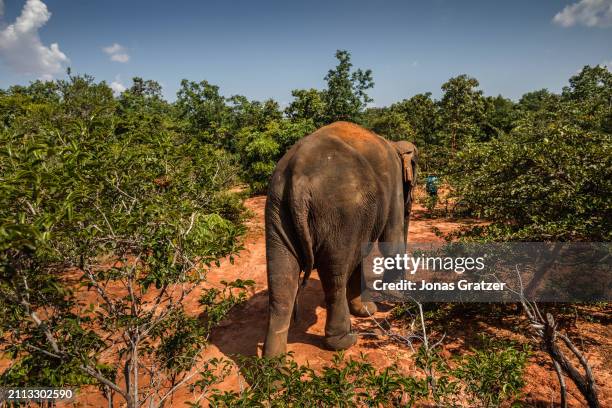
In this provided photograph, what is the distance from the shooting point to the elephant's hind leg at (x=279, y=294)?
4.67m

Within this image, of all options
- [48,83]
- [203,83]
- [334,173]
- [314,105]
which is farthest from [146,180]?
[48,83]

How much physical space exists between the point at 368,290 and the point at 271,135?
1250 cm

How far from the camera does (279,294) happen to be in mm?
4680

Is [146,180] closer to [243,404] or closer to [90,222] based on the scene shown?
[90,222]

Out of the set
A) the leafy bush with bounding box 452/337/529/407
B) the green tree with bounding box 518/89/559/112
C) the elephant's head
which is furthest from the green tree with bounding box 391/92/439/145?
the leafy bush with bounding box 452/337/529/407

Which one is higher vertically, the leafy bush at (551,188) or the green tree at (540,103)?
the green tree at (540,103)

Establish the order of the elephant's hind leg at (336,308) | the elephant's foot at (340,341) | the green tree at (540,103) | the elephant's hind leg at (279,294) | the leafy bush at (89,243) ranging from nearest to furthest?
the leafy bush at (89,243) → the elephant's hind leg at (279,294) → the elephant's hind leg at (336,308) → the elephant's foot at (340,341) → the green tree at (540,103)

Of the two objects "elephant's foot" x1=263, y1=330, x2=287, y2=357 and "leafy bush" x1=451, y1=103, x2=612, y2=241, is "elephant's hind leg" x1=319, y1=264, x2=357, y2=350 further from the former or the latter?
"leafy bush" x1=451, y1=103, x2=612, y2=241

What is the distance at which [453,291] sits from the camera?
6.10m

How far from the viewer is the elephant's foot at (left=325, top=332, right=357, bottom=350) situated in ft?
17.1

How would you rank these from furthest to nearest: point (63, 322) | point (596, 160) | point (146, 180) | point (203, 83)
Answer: point (203, 83) < point (596, 160) < point (146, 180) < point (63, 322)

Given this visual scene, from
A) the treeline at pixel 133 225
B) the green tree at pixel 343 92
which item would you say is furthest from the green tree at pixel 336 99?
the treeline at pixel 133 225

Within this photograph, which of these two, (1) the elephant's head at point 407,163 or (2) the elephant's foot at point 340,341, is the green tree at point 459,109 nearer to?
(1) the elephant's head at point 407,163

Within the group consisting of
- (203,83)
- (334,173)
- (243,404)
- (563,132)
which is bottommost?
(243,404)
